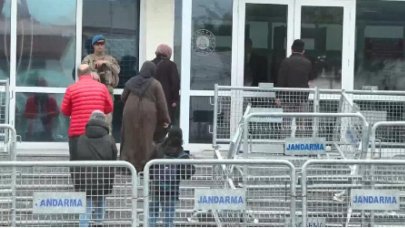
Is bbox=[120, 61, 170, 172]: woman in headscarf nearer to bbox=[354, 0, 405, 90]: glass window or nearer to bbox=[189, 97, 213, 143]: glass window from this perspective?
bbox=[189, 97, 213, 143]: glass window

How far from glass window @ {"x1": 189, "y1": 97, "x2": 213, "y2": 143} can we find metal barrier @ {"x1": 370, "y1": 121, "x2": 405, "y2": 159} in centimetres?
340

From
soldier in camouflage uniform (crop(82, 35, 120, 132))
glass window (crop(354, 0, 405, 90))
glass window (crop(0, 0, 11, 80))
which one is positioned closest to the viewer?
soldier in camouflage uniform (crop(82, 35, 120, 132))

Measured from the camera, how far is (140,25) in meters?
13.0

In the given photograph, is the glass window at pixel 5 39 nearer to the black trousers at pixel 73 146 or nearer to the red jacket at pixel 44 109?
the red jacket at pixel 44 109

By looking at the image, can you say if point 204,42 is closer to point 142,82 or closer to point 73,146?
point 142,82

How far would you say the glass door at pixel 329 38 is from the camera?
13070 mm

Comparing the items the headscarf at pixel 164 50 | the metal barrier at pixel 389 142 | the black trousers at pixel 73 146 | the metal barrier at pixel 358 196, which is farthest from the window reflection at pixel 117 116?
the metal barrier at pixel 358 196

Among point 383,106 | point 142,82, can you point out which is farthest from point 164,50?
point 383,106

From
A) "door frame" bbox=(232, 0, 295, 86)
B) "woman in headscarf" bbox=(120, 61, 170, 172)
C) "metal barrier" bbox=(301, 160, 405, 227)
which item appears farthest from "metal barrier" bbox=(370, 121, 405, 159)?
"door frame" bbox=(232, 0, 295, 86)

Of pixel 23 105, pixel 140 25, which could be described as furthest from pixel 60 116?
pixel 140 25

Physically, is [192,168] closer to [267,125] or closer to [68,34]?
[267,125]

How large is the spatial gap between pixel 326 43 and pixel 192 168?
242 inches

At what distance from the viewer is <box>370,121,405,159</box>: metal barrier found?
9938mm

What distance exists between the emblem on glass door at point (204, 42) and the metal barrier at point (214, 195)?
5.03 metres
